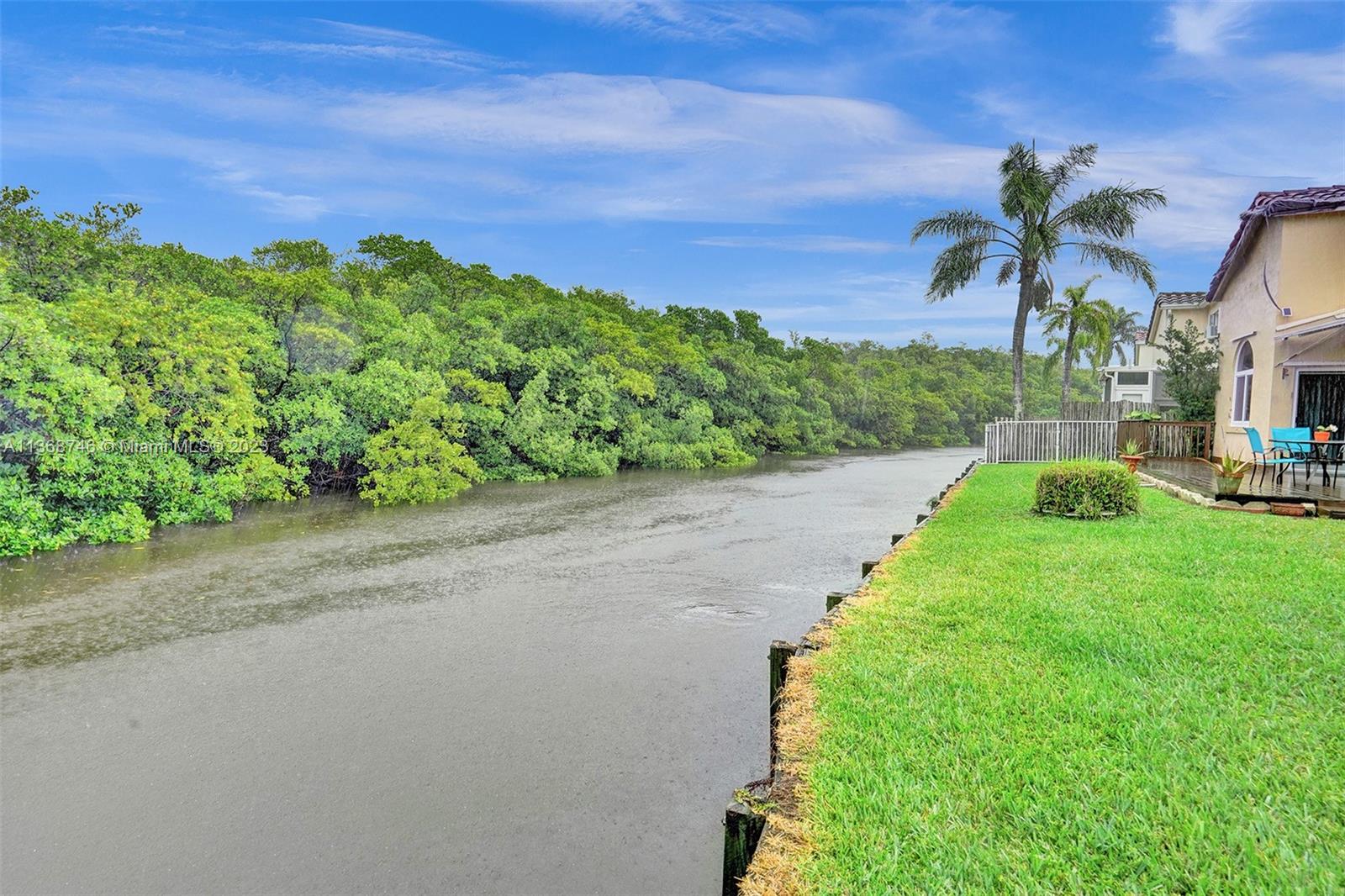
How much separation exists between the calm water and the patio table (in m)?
5.96

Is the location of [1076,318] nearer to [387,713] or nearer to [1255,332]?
[1255,332]

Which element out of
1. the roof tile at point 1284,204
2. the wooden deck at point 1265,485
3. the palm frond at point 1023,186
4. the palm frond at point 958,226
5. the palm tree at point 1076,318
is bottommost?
the wooden deck at point 1265,485

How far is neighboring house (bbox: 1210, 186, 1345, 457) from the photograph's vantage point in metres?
9.97

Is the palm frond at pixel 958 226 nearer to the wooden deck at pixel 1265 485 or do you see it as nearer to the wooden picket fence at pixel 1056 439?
the wooden picket fence at pixel 1056 439

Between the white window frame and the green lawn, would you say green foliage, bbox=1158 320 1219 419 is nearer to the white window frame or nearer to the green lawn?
the white window frame

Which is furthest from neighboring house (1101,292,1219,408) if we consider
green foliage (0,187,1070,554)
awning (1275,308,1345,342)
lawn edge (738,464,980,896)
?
lawn edge (738,464,980,896)

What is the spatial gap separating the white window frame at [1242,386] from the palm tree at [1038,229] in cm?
949

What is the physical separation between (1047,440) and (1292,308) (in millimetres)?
10505

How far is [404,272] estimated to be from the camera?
102ft

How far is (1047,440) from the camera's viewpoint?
66.7ft

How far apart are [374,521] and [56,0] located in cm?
1312

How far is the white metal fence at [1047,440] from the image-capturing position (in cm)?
1983

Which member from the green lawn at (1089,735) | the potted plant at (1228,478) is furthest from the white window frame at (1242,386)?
the green lawn at (1089,735)

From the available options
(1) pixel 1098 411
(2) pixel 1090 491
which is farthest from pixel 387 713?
(1) pixel 1098 411
